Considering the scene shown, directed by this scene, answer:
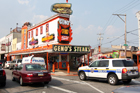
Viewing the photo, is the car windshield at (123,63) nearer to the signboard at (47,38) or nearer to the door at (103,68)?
the door at (103,68)

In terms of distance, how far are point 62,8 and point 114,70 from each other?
1854 cm

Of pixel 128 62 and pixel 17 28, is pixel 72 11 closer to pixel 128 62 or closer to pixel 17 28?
pixel 128 62

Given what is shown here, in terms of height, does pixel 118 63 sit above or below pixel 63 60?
above

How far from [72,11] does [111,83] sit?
17.9m

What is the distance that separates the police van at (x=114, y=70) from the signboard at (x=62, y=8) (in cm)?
1587

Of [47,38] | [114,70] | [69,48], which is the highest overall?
[47,38]

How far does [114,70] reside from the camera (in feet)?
35.5

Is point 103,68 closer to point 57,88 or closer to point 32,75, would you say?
point 57,88

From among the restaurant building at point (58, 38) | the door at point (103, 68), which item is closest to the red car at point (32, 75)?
the door at point (103, 68)

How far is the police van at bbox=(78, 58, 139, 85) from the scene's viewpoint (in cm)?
A: 1038

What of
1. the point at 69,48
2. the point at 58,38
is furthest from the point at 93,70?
the point at 58,38

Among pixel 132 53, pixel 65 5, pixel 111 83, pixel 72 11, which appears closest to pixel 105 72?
pixel 111 83

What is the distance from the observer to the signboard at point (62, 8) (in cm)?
2609

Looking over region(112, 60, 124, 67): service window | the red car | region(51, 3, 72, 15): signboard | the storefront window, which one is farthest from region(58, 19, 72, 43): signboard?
the red car
